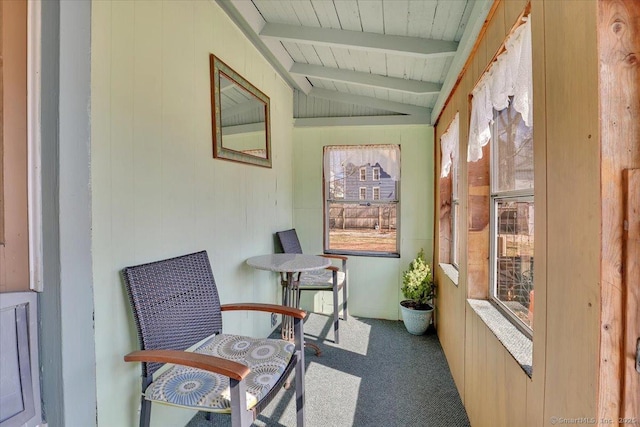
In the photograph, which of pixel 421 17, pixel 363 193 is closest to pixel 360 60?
pixel 421 17

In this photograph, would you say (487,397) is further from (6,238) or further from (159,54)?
(159,54)

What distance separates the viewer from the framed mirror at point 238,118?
202 cm

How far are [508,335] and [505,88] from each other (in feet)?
3.51

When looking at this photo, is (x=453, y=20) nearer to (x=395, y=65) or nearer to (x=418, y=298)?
(x=395, y=65)

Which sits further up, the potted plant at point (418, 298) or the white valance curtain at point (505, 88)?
the white valance curtain at point (505, 88)

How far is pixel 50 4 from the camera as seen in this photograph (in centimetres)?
95

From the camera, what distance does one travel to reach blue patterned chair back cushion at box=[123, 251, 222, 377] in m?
1.33

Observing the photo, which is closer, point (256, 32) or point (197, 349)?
point (197, 349)

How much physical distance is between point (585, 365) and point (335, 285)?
→ 2216mm

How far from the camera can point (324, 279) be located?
2.96m

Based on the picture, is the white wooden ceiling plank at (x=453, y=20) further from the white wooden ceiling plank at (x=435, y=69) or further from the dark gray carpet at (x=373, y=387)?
the dark gray carpet at (x=373, y=387)

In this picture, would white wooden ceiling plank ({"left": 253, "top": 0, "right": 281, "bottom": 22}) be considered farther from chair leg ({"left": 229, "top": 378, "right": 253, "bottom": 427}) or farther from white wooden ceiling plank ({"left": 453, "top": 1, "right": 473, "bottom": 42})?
chair leg ({"left": 229, "top": 378, "right": 253, "bottom": 427})

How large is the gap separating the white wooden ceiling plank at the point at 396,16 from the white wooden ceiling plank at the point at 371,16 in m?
0.03

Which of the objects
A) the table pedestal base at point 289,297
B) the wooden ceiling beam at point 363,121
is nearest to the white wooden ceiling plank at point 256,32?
the wooden ceiling beam at point 363,121
